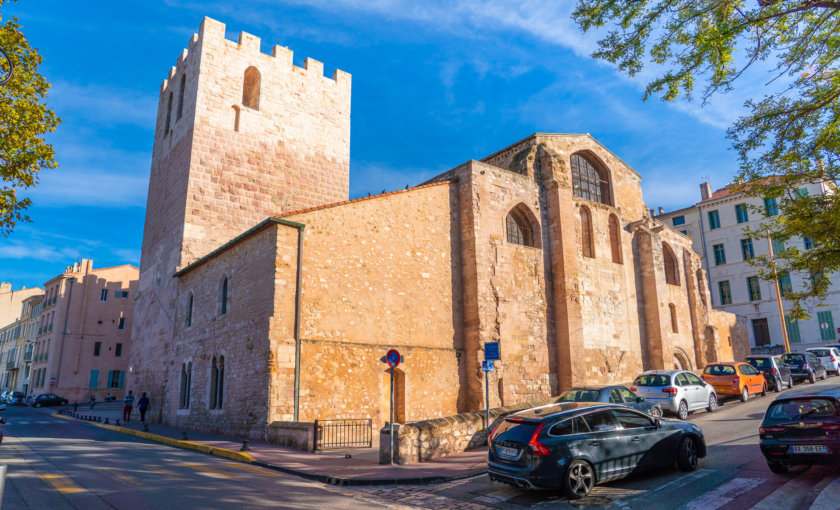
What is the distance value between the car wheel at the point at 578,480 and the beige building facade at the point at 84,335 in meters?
47.9

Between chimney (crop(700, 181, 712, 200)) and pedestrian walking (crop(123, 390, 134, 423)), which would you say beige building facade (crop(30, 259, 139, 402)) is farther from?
chimney (crop(700, 181, 712, 200))

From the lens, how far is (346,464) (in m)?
11.3

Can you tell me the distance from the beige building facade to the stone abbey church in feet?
74.5

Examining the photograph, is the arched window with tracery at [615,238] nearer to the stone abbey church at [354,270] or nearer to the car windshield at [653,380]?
the stone abbey church at [354,270]

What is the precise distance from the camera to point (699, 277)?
3161 cm

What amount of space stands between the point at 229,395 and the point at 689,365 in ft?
78.0

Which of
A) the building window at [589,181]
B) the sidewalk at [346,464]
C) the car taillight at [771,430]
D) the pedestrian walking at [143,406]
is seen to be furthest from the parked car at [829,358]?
the pedestrian walking at [143,406]

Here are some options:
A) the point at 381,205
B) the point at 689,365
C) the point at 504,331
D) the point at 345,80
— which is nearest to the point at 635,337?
the point at 689,365

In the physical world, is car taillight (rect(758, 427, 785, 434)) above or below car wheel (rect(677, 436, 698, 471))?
above

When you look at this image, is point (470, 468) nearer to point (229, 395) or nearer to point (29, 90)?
point (229, 395)

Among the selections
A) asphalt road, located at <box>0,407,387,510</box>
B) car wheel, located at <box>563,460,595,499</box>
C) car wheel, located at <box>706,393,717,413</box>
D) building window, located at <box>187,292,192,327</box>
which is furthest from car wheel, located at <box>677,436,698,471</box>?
building window, located at <box>187,292,192,327</box>

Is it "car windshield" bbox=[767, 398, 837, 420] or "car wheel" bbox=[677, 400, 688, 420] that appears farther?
"car wheel" bbox=[677, 400, 688, 420]

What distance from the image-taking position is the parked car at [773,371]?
2088 centimetres

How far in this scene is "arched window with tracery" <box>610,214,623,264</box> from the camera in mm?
26250
